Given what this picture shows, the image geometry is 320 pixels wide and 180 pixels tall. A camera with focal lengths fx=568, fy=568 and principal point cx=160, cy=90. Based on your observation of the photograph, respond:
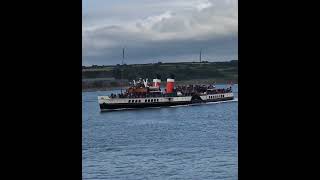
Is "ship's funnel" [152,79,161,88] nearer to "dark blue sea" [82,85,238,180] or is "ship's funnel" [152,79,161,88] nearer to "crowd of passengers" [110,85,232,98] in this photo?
"crowd of passengers" [110,85,232,98]

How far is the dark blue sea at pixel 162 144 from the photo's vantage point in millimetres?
17750

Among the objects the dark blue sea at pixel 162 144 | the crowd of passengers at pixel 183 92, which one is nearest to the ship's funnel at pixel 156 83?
the crowd of passengers at pixel 183 92

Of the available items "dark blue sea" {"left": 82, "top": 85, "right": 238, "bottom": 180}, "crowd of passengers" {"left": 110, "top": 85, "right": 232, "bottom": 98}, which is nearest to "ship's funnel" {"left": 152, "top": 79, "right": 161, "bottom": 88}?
"crowd of passengers" {"left": 110, "top": 85, "right": 232, "bottom": 98}

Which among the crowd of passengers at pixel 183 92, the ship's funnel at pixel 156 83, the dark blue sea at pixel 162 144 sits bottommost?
the dark blue sea at pixel 162 144

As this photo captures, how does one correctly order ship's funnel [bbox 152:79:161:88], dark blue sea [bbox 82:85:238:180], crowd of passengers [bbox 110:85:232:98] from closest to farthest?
dark blue sea [bbox 82:85:238:180] < crowd of passengers [bbox 110:85:232:98] < ship's funnel [bbox 152:79:161:88]

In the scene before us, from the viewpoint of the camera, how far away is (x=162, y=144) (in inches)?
998

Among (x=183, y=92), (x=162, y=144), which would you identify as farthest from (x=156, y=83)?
(x=162, y=144)

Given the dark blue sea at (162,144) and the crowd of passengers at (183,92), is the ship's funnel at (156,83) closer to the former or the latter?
the crowd of passengers at (183,92)

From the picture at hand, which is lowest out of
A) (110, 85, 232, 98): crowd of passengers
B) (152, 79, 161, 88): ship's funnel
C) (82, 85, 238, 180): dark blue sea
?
(82, 85, 238, 180): dark blue sea

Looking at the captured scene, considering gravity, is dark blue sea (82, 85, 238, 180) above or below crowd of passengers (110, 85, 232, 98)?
below

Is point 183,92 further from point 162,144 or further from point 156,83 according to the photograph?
point 162,144

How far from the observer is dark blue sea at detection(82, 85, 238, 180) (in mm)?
17750
